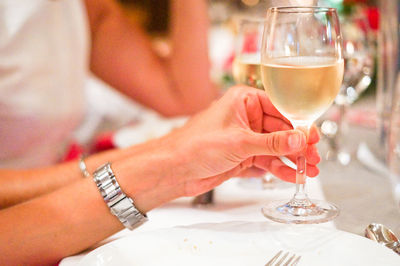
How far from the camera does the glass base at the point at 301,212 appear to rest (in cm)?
68

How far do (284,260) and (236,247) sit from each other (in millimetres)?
67

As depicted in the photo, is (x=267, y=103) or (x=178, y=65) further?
(x=178, y=65)

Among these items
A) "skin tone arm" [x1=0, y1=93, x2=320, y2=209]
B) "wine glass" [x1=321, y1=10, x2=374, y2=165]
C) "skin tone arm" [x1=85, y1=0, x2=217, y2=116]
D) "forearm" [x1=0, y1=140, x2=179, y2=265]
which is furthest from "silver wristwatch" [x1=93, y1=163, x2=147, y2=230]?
"skin tone arm" [x1=85, y1=0, x2=217, y2=116]

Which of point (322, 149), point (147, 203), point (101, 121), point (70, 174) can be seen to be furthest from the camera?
point (101, 121)

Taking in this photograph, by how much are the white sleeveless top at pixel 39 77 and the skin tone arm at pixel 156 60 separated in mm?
204

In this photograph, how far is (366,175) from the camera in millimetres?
1018

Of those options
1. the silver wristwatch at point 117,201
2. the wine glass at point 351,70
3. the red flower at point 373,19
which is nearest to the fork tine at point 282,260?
the silver wristwatch at point 117,201

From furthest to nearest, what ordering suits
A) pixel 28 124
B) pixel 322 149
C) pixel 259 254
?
pixel 28 124 → pixel 322 149 → pixel 259 254

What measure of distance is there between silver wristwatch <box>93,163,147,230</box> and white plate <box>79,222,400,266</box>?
0.30 ft

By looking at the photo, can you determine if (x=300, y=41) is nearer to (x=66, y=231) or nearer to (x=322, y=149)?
(x=66, y=231)

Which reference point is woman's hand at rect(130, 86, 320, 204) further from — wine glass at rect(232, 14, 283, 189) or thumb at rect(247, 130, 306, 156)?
wine glass at rect(232, 14, 283, 189)

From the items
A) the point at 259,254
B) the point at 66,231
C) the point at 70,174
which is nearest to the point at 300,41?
the point at 259,254

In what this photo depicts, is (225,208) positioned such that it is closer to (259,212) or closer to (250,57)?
(259,212)

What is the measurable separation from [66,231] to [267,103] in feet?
1.24
